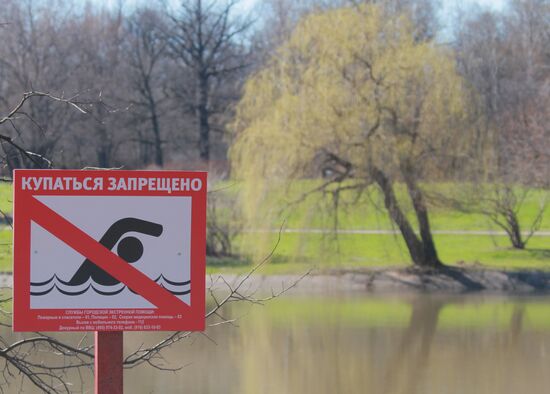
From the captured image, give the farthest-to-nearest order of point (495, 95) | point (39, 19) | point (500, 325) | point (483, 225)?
point (495, 95) → point (39, 19) → point (483, 225) → point (500, 325)

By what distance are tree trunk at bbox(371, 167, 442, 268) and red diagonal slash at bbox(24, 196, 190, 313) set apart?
1810 centimetres

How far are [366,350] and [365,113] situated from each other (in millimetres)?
7331

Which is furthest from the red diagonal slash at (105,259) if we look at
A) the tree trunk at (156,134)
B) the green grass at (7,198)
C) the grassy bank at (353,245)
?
the tree trunk at (156,134)

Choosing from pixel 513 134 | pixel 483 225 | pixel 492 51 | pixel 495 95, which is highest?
pixel 492 51

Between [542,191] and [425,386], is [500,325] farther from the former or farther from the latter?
[542,191]

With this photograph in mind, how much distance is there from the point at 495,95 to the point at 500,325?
888 inches

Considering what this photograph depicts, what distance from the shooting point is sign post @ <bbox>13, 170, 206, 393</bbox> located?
12.6 feet

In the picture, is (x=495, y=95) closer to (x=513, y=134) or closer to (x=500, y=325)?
(x=513, y=134)

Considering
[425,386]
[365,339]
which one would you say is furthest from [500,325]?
[425,386]

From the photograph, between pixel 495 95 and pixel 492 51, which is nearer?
pixel 495 95

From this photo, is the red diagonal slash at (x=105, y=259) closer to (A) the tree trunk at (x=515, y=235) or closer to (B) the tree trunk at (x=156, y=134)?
(A) the tree trunk at (x=515, y=235)

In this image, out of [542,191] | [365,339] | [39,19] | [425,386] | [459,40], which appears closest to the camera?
[425,386]

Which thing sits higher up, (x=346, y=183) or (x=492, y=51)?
(x=492, y=51)

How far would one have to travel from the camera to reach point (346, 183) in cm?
2227
